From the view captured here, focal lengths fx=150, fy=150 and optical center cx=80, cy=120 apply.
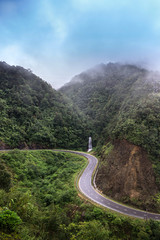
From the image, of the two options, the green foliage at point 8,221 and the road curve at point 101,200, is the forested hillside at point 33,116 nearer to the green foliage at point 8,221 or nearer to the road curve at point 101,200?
the road curve at point 101,200

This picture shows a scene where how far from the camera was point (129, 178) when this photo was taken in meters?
34.3

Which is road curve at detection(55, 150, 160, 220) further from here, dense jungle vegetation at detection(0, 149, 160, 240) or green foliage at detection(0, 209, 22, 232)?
green foliage at detection(0, 209, 22, 232)

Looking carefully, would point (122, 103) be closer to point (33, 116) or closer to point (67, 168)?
point (67, 168)

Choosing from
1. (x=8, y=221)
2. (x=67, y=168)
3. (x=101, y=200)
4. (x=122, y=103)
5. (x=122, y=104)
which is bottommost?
(x=101, y=200)

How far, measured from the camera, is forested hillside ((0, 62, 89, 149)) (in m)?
59.1

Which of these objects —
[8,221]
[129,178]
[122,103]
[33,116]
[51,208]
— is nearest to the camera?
[8,221]

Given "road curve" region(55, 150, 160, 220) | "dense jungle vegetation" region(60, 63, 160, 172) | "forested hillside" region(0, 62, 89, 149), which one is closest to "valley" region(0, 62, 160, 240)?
"forested hillside" region(0, 62, 89, 149)

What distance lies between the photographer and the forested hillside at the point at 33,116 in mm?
59062

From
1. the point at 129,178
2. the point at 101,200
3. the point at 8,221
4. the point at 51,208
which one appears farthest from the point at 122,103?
the point at 8,221

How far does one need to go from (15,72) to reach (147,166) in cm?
7618

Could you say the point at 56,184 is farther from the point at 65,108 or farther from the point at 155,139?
the point at 65,108

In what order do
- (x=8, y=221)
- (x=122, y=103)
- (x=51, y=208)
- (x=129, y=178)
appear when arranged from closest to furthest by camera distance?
(x=8, y=221) → (x=51, y=208) → (x=129, y=178) → (x=122, y=103)

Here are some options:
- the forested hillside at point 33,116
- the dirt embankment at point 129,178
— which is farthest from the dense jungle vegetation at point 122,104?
the forested hillside at point 33,116

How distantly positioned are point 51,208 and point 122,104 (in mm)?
57752
